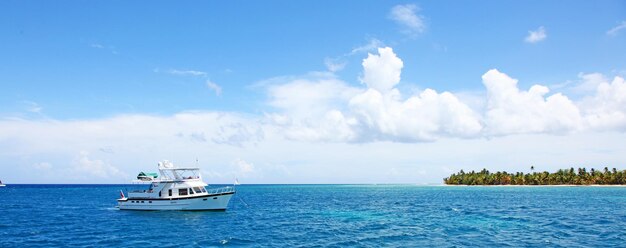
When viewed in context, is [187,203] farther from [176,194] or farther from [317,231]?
[317,231]

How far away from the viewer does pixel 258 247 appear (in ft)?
113

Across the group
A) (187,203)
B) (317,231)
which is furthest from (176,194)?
(317,231)

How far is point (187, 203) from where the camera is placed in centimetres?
5962

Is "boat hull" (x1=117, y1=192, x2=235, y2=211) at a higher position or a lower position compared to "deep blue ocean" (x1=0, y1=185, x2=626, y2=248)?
higher

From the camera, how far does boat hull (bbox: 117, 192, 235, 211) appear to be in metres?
59.6

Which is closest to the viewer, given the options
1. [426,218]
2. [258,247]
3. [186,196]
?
[258,247]

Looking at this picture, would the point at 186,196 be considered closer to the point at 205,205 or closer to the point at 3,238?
the point at 205,205

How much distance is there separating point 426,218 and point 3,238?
149 ft

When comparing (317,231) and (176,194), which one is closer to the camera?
(317,231)

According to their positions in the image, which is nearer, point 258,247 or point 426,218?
point 258,247

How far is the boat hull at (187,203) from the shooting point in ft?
196

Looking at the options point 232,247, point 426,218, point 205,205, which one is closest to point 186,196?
point 205,205

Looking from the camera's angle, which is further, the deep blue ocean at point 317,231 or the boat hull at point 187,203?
the boat hull at point 187,203

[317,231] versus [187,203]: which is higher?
[187,203]
